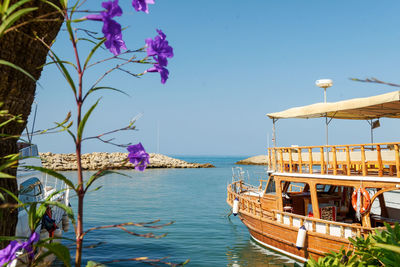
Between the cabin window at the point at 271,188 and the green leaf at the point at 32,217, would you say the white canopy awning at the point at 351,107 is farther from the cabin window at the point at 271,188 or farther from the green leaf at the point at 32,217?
the green leaf at the point at 32,217

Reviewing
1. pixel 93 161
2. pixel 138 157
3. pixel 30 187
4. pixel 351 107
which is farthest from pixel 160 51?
pixel 93 161

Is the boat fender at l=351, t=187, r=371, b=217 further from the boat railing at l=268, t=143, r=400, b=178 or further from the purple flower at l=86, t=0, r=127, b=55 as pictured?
the purple flower at l=86, t=0, r=127, b=55

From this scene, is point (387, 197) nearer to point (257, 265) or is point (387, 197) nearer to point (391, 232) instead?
point (257, 265)

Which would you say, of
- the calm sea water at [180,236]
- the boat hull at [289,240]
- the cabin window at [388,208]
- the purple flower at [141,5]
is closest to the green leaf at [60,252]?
the purple flower at [141,5]

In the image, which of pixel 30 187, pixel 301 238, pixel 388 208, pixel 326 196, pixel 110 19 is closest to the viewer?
pixel 110 19

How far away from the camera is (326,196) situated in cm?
1309

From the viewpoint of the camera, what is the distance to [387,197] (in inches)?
509

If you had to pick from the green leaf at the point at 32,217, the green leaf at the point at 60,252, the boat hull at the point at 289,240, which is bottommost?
the boat hull at the point at 289,240

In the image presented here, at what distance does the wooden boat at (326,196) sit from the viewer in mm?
10023

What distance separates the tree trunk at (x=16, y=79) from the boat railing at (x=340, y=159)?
9.88 m

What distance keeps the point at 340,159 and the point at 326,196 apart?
2522 millimetres

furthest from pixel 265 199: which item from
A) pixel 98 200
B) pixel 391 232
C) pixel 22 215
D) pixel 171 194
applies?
pixel 171 194

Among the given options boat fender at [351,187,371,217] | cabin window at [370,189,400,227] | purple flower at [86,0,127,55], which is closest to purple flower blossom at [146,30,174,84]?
purple flower at [86,0,127,55]

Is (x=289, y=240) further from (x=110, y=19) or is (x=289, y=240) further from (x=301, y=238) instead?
(x=110, y=19)
